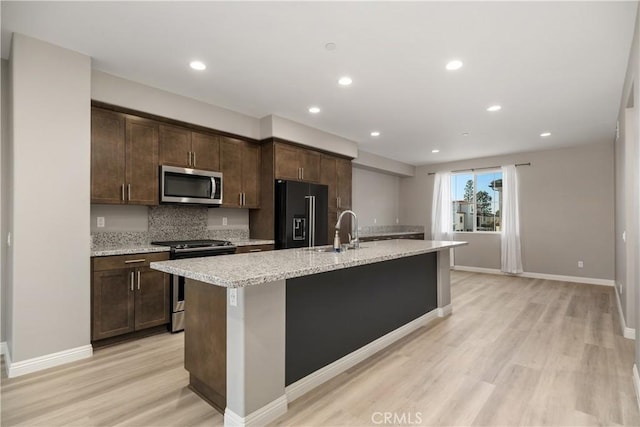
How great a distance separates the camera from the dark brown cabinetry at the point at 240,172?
164 inches

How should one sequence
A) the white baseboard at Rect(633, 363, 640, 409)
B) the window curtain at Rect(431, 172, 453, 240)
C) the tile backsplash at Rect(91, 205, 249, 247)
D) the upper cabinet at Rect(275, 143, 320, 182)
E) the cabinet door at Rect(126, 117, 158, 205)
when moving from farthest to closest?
the window curtain at Rect(431, 172, 453, 240) < the upper cabinet at Rect(275, 143, 320, 182) < the tile backsplash at Rect(91, 205, 249, 247) < the cabinet door at Rect(126, 117, 158, 205) < the white baseboard at Rect(633, 363, 640, 409)

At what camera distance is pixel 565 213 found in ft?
20.0

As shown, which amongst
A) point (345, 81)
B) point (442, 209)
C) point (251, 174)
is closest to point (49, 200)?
point (251, 174)

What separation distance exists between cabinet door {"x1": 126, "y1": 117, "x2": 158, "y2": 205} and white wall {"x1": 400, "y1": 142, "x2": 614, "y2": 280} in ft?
21.4

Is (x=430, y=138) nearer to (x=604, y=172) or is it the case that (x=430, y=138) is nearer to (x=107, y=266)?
(x=604, y=172)

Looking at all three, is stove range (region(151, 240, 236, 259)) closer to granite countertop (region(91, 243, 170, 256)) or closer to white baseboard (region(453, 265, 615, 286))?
granite countertop (region(91, 243, 170, 256))

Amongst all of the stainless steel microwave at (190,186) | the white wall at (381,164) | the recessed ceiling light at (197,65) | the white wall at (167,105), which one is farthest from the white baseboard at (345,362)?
the white wall at (381,164)

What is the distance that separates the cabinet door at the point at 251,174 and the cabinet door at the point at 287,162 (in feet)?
1.06

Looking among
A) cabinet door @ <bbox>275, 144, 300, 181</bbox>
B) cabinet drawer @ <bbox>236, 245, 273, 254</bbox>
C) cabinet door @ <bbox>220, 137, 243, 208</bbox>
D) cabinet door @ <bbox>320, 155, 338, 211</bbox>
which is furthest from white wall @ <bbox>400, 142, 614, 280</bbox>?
cabinet door @ <bbox>220, 137, 243, 208</bbox>

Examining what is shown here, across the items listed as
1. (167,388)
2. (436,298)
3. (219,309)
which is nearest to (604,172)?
(436,298)

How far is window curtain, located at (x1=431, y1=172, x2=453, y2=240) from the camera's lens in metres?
7.52

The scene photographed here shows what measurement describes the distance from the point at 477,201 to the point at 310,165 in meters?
4.52

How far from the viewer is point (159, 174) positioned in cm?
352

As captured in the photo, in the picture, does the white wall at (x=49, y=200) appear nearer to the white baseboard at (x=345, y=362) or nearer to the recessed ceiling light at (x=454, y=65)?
the white baseboard at (x=345, y=362)
